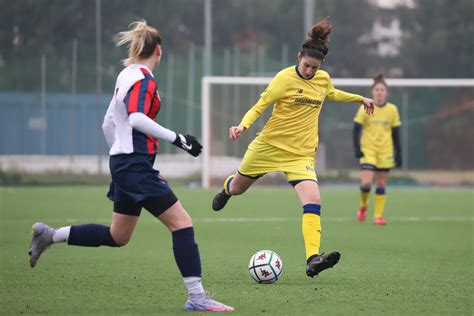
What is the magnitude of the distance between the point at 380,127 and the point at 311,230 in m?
6.43

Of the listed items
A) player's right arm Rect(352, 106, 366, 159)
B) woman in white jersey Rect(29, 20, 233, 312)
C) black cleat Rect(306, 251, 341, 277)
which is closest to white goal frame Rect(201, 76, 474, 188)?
player's right arm Rect(352, 106, 366, 159)

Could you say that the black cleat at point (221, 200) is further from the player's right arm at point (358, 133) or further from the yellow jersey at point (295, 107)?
the player's right arm at point (358, 133)

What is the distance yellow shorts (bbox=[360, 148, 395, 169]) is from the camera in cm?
1400

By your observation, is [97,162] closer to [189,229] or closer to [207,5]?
[207,5]

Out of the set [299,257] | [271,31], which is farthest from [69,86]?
A: [299,257]

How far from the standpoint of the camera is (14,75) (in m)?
25.0

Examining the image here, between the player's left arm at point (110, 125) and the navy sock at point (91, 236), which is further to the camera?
the navy sock at point (91, 236)

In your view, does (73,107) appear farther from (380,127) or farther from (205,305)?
(205,305)

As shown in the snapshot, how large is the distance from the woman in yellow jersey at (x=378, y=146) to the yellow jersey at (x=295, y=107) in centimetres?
517

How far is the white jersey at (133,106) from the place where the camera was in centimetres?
618

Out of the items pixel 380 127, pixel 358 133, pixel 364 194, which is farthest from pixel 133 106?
pixel 380 127

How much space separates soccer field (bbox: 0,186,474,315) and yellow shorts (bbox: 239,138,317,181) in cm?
88

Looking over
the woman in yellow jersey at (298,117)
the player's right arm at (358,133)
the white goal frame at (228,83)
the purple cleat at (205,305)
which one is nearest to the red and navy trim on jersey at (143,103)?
the purple cleat at (205,305)

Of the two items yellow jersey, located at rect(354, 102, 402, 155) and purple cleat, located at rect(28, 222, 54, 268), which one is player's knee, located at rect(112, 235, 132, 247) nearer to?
purple cleat, located at rect(28, 222, 54, 268)
